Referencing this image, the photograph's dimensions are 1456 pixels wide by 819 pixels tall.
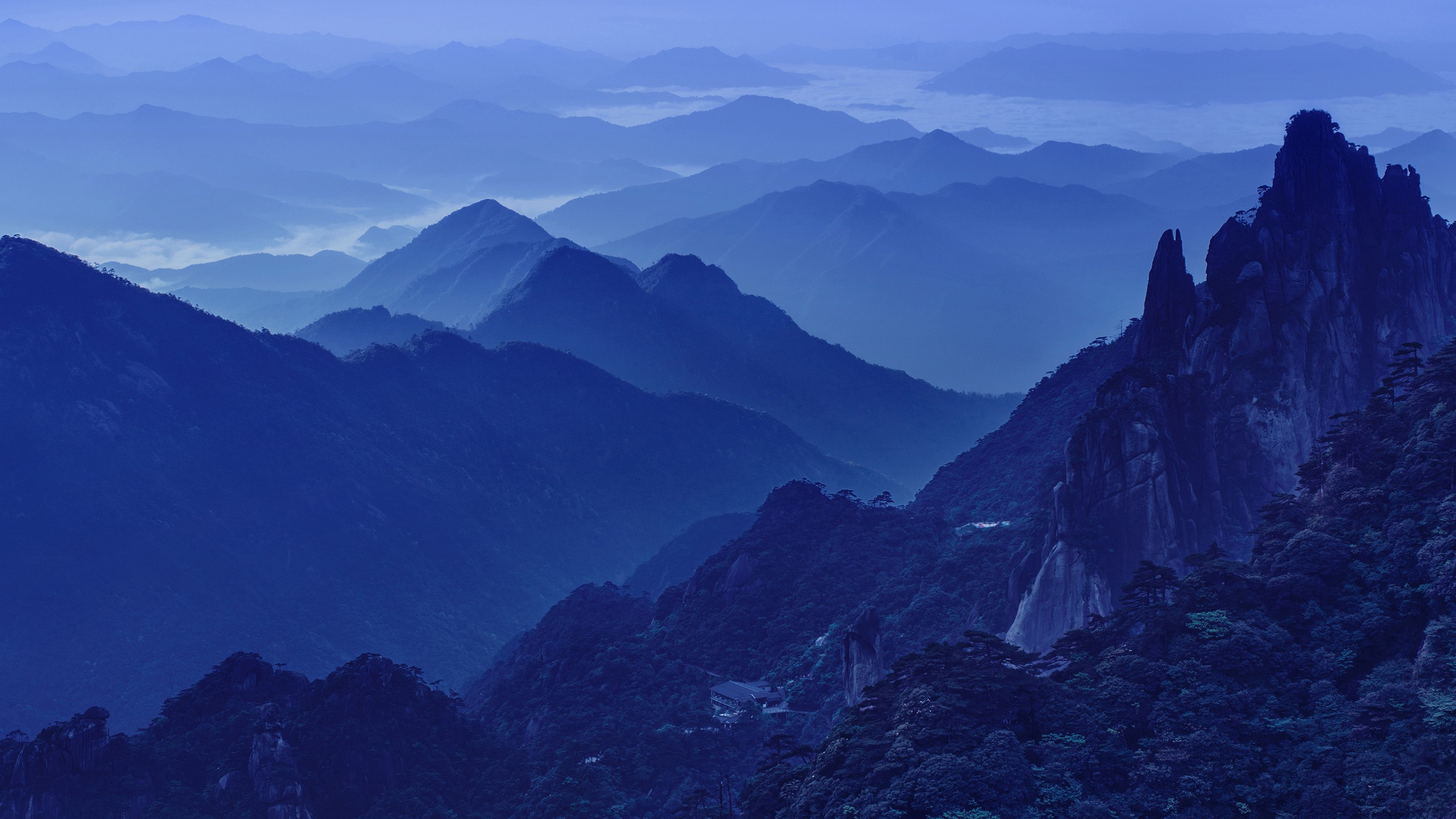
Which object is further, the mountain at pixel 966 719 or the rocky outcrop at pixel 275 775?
the rocky outcrop at pixel 275 775

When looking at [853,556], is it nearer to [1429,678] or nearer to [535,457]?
[1429,678]

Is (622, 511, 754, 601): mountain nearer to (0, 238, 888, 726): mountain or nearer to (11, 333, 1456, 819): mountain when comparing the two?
(0, 238, 888, 726): mountain

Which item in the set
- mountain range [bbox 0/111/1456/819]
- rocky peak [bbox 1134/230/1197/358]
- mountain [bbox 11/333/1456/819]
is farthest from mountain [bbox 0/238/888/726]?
rocky peak [bbox 1134/230/1197/358]

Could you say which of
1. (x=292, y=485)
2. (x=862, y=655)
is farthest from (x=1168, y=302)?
(x=292, y=485)

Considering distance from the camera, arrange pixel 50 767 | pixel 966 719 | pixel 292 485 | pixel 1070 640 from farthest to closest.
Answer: pixel 292 485, pixel 50 767, pixel 1070 640, pixel 966 719

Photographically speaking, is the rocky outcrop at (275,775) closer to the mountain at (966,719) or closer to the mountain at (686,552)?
the mountain at (966,719)

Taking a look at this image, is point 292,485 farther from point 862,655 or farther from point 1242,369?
point 1242,369

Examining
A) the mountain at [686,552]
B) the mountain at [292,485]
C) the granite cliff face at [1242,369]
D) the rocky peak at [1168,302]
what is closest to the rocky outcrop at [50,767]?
the mountain at [292,485]
